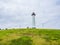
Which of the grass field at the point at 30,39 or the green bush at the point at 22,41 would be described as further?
the grass field at the point at 30,39

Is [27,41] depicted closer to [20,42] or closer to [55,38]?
[20,42]

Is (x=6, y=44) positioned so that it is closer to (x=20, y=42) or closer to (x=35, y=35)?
(x=20, y=42)

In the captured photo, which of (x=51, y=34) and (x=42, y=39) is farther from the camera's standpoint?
(x=51, y=34)

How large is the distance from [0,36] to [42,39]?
52.6 feet

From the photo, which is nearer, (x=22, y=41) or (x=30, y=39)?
(x=22, y=41)

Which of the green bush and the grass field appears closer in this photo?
the green bush

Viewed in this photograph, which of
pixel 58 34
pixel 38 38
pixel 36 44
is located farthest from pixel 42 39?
pixel 58 34

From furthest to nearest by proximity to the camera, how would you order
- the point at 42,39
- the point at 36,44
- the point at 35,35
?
the point at 35,35 < the point at 42,39 < the point at 36,44

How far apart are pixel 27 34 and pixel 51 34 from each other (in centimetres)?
911

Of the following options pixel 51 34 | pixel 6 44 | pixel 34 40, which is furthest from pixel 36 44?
pixel 51 34

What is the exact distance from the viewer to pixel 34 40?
6850 centimetres

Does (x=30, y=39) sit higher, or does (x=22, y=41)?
(x=30, y=39)

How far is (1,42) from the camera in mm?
68062

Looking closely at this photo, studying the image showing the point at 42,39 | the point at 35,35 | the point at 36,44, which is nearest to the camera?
the point at 36,44
